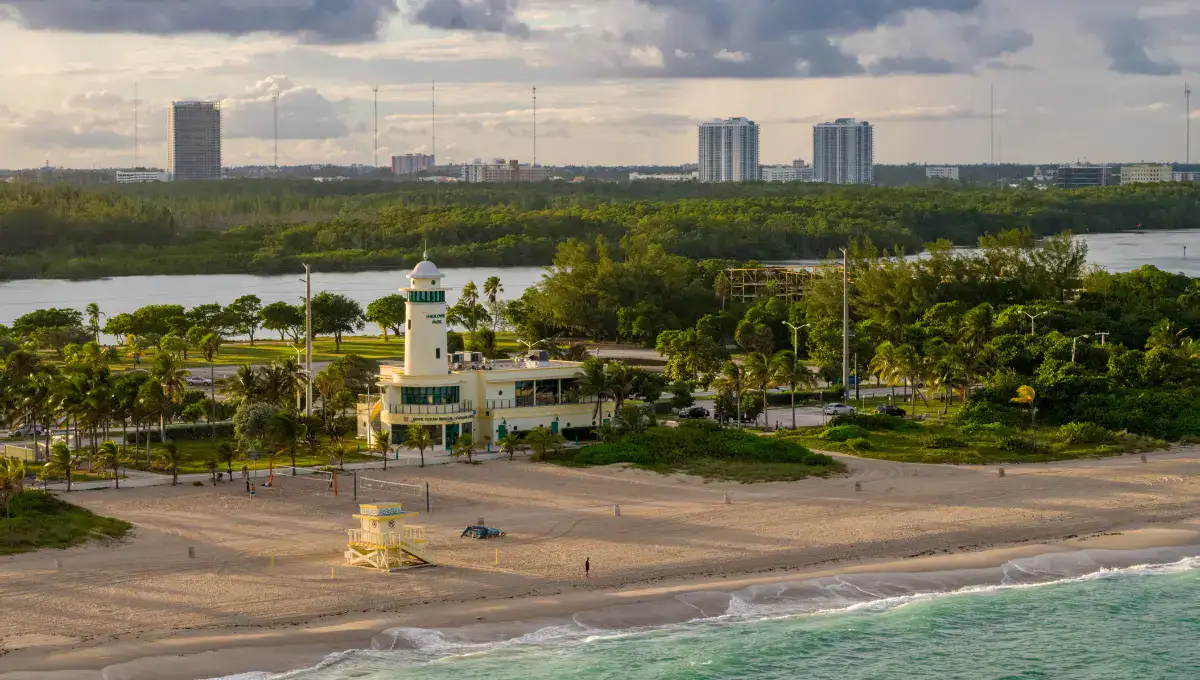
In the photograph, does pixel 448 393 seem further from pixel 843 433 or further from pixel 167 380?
pixel 843 433

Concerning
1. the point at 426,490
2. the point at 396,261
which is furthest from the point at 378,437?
the point at 396,261

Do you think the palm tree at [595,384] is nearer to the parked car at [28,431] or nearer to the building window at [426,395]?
the building window at [426,395]

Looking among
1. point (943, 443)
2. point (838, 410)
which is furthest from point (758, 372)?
point (943, 443)

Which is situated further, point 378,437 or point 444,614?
point 378,437

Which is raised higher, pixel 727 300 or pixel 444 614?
pixel 727 300

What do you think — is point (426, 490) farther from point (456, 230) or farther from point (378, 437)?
point (456, 230)

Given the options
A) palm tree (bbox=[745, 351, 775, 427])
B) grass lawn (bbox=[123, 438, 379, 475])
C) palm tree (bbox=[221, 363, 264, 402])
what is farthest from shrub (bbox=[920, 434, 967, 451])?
palm tree (bbox=[221, 363, 264, 402])
